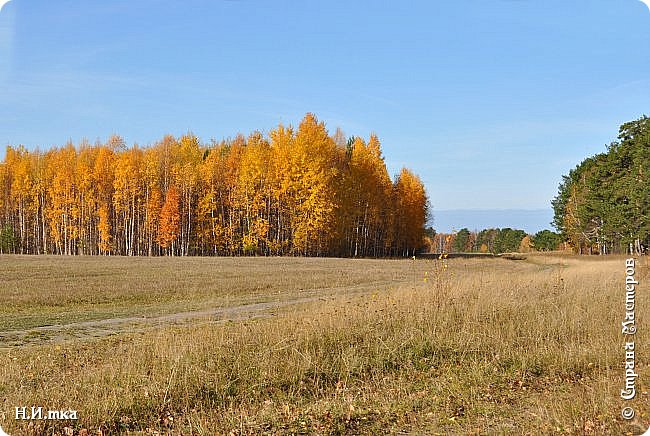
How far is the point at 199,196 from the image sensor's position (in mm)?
55938

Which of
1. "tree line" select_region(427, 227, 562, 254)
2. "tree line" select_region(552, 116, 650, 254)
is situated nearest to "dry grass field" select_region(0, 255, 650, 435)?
"tree line" select_region(552, 116, 650, 254)

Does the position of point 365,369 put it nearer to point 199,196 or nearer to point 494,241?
point 199,196

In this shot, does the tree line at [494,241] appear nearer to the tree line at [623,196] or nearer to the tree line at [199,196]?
the tree line at [623,196]

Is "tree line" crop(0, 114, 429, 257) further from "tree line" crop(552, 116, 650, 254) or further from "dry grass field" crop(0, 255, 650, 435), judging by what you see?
"dry grass field" crop(0, 255, 650, 435)

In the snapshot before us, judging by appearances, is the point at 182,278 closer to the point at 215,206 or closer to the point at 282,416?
the point at 282,416

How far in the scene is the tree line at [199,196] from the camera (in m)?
51.1

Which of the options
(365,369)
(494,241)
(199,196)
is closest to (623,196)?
(199,196)

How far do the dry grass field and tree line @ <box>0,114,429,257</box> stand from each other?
124 ft

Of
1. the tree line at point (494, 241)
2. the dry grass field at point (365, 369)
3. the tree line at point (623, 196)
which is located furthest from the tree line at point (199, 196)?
the dry grass field at point (365, 369)

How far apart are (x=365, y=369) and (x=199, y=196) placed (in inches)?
1949

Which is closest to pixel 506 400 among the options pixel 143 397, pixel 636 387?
pixel 636 387

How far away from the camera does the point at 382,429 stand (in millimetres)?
6102

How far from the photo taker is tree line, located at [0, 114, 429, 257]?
51.1m

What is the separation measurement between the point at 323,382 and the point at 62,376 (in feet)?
11.6
